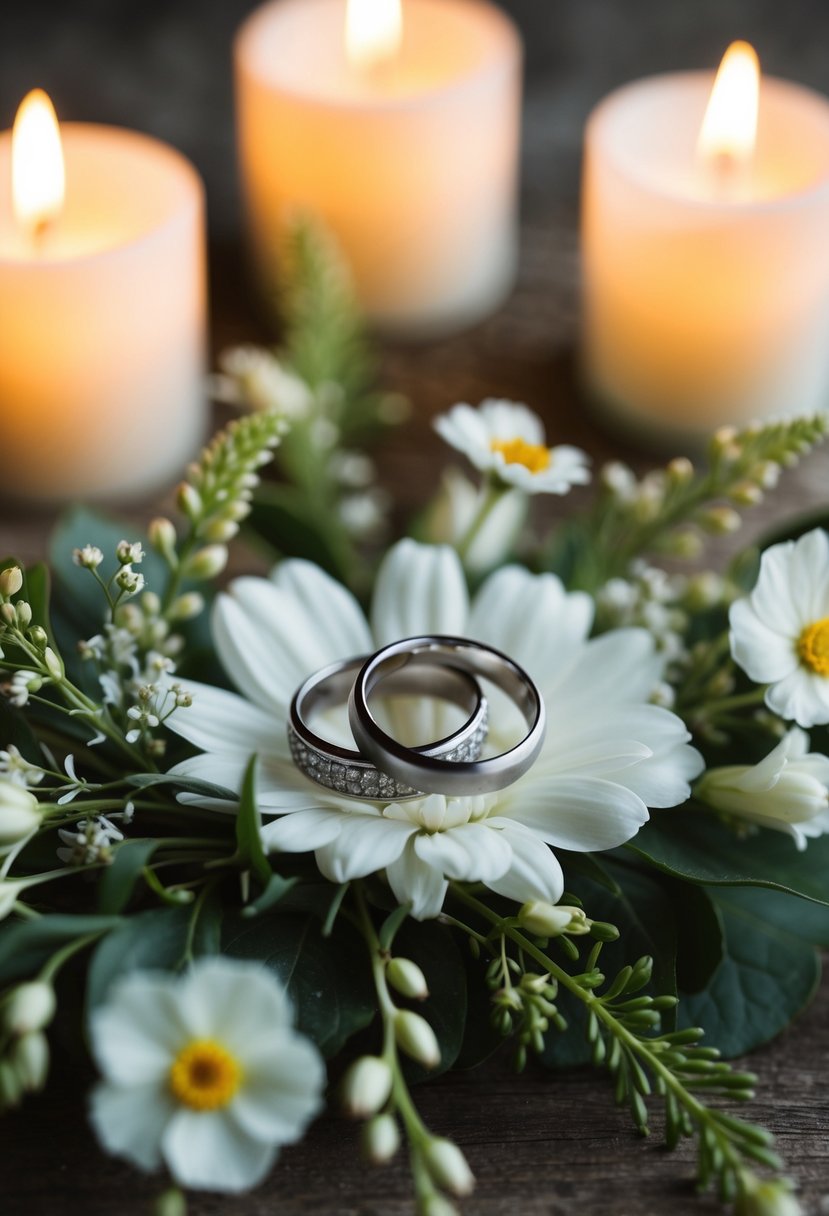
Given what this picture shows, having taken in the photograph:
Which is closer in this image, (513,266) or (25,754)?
(25,754)

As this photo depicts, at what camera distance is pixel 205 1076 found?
1.18 feet

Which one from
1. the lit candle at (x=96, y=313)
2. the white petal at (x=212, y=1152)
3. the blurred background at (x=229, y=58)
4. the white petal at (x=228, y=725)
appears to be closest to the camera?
the white petal at (x=212, y=1152)

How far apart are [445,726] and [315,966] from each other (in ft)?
0.37

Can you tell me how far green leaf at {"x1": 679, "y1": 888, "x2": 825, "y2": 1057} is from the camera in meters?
0.50

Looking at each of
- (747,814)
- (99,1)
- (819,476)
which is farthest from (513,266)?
(747,814)

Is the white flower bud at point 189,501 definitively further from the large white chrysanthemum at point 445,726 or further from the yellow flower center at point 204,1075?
the yellow flower center at point 204,1075

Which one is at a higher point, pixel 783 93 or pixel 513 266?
pixel 783 93

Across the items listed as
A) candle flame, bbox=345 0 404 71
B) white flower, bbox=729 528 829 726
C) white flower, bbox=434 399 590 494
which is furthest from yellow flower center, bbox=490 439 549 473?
candle flame, bbox=345 0 404 71

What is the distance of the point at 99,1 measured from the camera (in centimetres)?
111

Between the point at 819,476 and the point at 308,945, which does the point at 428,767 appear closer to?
the point at 308,945

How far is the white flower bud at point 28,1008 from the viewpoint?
0.36 meters

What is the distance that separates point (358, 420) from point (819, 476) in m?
0.26

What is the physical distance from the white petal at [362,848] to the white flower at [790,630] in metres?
0.13

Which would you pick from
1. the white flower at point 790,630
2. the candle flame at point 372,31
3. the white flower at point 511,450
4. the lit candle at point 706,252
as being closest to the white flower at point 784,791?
the white flower at point 790,630
